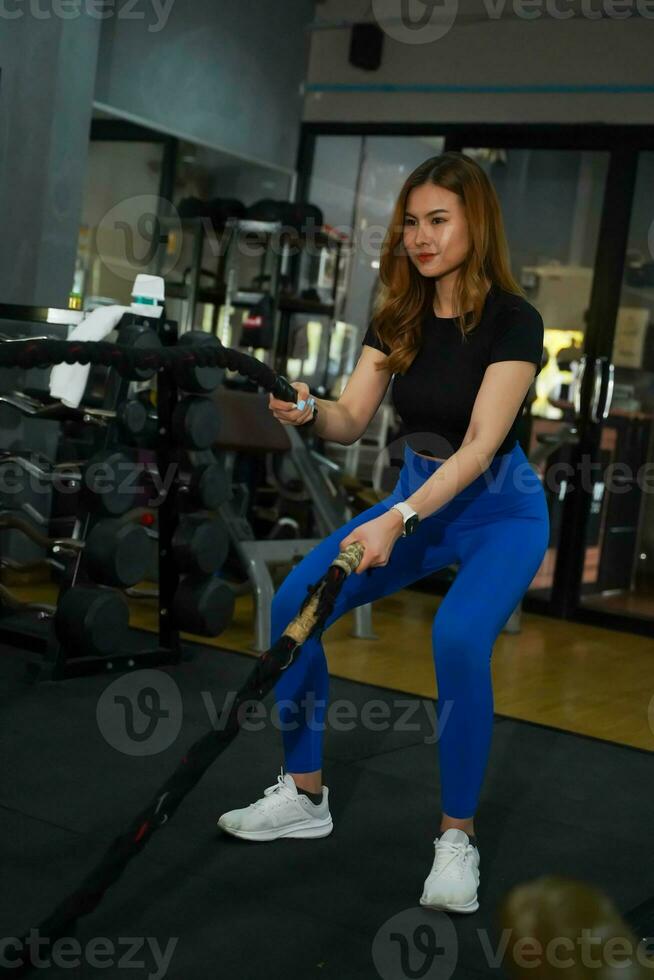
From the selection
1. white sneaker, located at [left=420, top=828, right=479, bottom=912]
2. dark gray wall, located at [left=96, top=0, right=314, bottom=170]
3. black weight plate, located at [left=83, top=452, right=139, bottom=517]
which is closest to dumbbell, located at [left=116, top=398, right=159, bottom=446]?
black weight plate, located at [left=83, top=452, right=139, bottom=517]

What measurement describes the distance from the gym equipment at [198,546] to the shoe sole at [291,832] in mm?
1373

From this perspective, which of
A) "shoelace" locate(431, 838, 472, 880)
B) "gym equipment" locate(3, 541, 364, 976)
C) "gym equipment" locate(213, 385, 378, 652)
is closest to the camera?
"gym equipment" locate(3, 541, 364, 976)

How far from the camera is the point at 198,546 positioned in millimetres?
3654

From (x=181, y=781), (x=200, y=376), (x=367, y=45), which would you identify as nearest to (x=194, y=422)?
(x=200, y=376)

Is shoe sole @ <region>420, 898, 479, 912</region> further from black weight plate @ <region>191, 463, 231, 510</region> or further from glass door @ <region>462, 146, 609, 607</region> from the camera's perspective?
glass door @ <region>462, 146, 609, 607</region>

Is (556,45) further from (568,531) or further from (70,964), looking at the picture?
(70,964)

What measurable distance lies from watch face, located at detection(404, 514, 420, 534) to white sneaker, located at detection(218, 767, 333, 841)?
2.15ft

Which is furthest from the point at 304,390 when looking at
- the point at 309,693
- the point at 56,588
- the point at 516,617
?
the point at 516,617

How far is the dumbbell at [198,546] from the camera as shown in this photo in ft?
12.0

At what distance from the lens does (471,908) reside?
207cm

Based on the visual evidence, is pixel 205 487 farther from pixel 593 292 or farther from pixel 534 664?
pixel 593 292

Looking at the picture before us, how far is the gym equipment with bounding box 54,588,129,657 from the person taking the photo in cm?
334

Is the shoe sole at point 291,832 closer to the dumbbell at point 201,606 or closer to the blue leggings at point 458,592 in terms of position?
the blue leggings at point 458,592

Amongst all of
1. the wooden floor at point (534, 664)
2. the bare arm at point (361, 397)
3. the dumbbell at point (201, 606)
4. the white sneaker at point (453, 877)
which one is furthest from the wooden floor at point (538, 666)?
the bare arm at point (361, 397)
